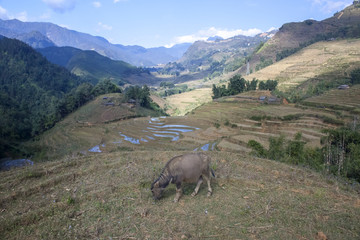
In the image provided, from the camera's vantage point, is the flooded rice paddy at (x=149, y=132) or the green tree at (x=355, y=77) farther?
the green tree at (x=355, y=77)

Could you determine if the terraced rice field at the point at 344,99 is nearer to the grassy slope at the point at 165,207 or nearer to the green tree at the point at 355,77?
the green tree at the point at 355,77

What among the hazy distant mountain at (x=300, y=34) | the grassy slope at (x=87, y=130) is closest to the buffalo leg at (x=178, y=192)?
the grassy slope at (x=87, y=130)

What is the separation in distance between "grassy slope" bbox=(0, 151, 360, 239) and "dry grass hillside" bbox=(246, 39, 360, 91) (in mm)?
78221

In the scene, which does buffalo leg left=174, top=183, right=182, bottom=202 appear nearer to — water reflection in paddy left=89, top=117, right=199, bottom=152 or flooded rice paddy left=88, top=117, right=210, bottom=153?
flooded rice paddy left=88, top=117, right=210, bottom=153

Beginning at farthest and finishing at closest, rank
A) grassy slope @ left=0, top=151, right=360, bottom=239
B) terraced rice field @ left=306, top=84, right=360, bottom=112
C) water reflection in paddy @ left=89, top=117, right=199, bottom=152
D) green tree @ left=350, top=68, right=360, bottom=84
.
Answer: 1. green tree @ left=350, top=68, right=360, bottom=84
2. terraced rice field @ left=306, top=84, right=360, bottom=112
3. water reflection in paddy @ left=89, top=117, right=199, bottom=152
4. grassy slope @ left=0, top=151, right=360, bottom=239

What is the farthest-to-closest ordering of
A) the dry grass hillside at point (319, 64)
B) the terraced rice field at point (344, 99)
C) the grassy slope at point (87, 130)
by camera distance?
1. the dry grass hillside at point (319, 64)
2. the terraced rice field at point (344, 99)
3. the grassy slope at point (87, 130)

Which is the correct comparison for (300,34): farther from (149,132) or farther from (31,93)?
(31,93)

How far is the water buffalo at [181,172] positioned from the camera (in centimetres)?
805

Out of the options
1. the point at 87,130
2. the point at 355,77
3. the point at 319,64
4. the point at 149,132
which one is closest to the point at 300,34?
the point at 319,64

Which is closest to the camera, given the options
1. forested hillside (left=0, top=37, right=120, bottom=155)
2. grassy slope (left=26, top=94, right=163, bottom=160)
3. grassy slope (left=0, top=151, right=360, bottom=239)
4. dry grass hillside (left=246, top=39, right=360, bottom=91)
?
grassy slope (left=0, top=151, right=360, bottom=239)

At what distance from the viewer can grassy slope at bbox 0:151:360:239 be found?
21.5 ft

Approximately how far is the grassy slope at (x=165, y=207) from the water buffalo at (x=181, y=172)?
459 mm

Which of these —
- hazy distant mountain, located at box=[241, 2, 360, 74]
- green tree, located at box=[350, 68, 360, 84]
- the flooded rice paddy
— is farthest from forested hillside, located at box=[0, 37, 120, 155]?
hazy distant mountain, located at box=[241, 2, 360, 74]

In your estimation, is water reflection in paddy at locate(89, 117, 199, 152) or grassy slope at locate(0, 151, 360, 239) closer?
grassy slope at locate(0, 151, 360, 239)
